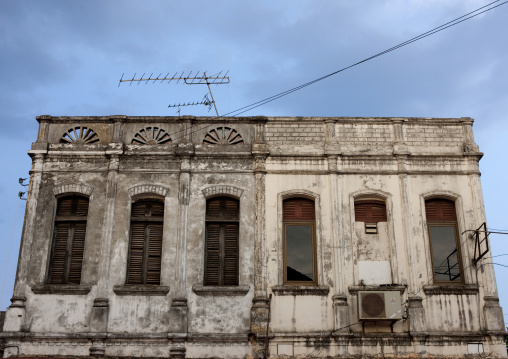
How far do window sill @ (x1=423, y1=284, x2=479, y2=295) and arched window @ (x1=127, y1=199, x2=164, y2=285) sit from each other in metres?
6.67

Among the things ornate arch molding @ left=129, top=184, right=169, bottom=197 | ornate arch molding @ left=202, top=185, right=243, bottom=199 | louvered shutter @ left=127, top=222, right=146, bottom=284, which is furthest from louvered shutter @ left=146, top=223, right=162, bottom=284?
ornate arch molding @ left=202, top=185, right=243, bottom=199

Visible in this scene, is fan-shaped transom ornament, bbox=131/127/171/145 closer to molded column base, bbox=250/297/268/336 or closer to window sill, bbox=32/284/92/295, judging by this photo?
window sill, bbox=32/284/92/295

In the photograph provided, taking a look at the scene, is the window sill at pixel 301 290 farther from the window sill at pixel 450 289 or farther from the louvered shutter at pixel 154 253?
the louvered shutter at pixel 154 253

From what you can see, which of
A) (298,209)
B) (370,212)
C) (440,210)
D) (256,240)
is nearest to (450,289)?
(440,210)

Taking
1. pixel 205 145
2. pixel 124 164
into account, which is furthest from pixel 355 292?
pixel 124 164

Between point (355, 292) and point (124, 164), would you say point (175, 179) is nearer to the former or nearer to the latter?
point (124, 164)

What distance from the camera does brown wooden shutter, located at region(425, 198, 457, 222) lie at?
15266mm

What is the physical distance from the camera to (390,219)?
49.2 ft

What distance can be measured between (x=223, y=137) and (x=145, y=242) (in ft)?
11.5

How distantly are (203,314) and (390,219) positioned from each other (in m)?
5.29

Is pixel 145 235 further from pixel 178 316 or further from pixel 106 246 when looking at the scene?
pixel 178 316

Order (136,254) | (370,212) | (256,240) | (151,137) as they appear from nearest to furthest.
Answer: (256,240)
(136,254)
(370,212)
(151,137)

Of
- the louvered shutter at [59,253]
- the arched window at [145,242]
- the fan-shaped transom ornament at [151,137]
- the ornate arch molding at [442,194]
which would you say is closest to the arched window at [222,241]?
the arched window at [145,242]

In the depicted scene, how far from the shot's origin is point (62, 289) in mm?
14234
